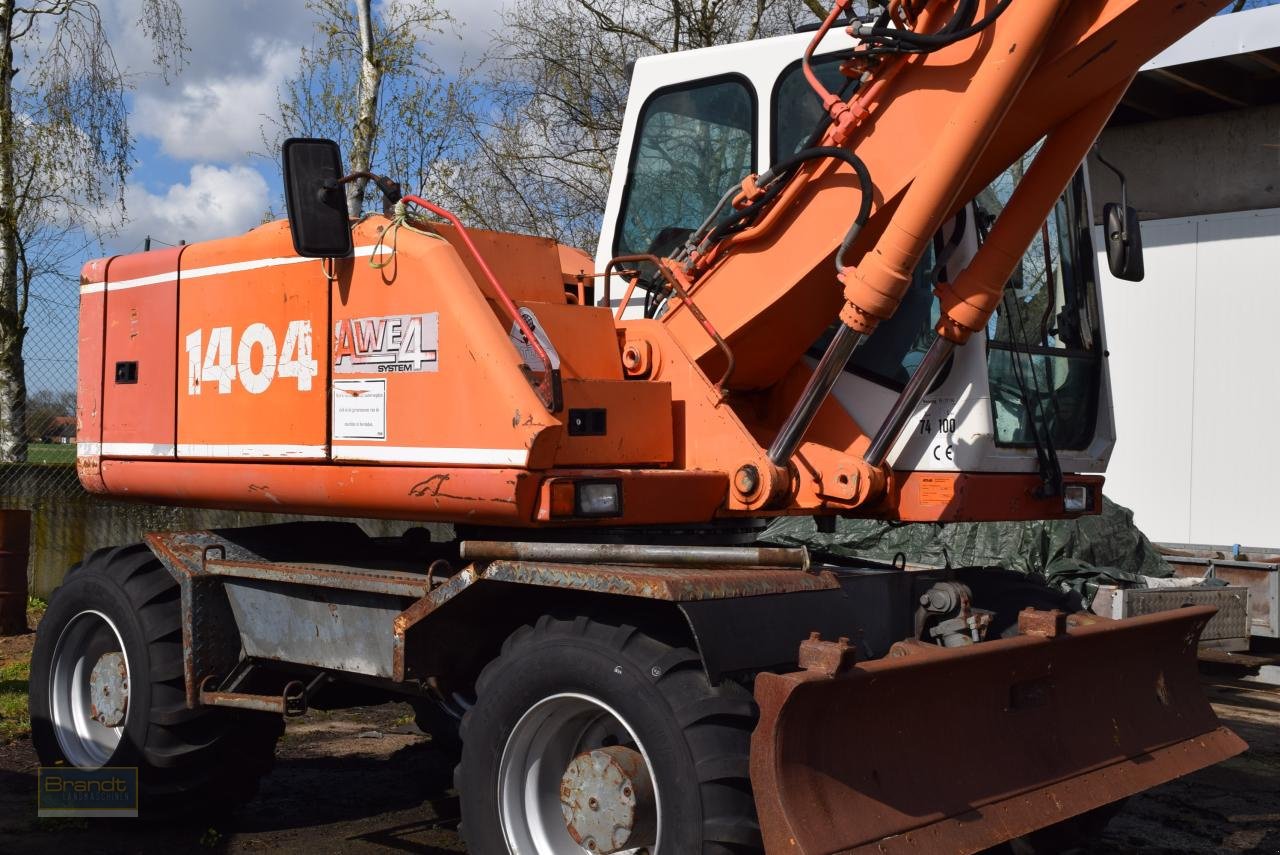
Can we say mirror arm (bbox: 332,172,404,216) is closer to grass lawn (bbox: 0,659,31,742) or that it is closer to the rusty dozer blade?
the rusty dozer blade

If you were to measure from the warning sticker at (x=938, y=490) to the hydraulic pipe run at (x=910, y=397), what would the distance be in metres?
0.23

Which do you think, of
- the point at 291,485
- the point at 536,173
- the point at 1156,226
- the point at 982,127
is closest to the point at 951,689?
the point at 982,127

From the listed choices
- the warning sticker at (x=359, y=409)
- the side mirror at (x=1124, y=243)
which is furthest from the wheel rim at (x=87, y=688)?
the side mirror at (x=1124, y=243)

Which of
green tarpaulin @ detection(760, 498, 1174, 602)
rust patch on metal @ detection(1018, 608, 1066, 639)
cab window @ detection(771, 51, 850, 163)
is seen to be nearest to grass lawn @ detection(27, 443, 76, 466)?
green tarpaulin @ detection(760, 498, 1174, 602)

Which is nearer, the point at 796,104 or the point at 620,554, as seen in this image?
the point at 620,554

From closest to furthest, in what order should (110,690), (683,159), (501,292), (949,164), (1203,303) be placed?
1. (949,164)
2. (501,292)
3. (683,159)
4. (110,690)
5. (1203,303)

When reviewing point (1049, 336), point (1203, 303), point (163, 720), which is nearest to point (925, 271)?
point (1049, 336)

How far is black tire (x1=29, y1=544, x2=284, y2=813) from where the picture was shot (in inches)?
236

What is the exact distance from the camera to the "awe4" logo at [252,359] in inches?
215

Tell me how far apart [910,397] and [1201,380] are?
30.7 ft

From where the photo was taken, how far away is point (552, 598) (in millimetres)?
4766

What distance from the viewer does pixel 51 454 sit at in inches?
498

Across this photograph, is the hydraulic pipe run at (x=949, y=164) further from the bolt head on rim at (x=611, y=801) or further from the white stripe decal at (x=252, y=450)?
the white stripe decal at (x=252, y=450)

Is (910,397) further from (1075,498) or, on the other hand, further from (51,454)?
(51,454)
